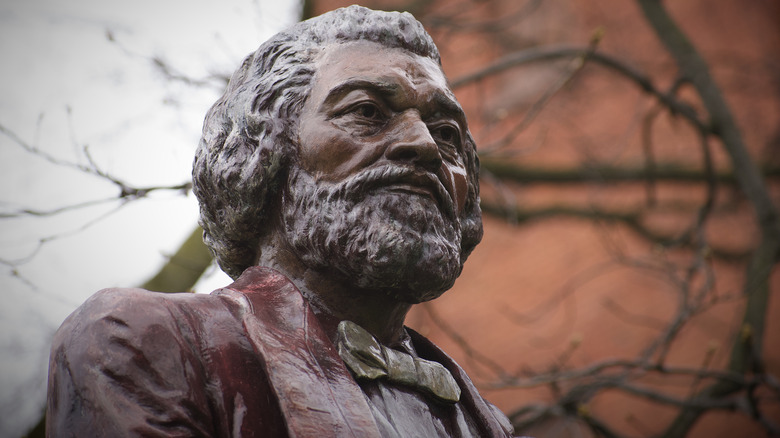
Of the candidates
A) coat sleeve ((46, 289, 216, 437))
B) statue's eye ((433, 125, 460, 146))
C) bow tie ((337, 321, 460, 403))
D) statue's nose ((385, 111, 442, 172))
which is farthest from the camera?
statue's eye ((433, 125, 460, 146))

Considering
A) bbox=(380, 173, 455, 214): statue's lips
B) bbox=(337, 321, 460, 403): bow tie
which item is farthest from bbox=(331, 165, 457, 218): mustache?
bbox=(337, 321, 460, 403): bow tie

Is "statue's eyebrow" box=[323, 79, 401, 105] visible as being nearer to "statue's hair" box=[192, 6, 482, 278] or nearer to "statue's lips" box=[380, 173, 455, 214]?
"statue's hair" box=[192, 6, 482, 278]

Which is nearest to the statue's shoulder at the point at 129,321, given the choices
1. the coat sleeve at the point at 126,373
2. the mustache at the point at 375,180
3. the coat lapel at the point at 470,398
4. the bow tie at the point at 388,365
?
the coat sleeve at the point at 126,373

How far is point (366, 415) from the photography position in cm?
169

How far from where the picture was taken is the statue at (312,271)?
164cm

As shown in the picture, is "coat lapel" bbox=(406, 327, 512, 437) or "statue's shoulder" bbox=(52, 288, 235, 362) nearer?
"statue's shoulder" bbox=(52, 288, 235, 362)

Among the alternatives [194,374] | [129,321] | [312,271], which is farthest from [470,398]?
[129,321]

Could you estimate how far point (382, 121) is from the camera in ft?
6.86

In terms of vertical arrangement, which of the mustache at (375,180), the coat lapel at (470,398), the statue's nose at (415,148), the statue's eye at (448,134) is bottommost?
the coat lapel at (470,398)

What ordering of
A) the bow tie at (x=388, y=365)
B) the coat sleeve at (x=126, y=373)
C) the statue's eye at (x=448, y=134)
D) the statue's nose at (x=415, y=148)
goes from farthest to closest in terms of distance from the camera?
1. the statue's eye at (x=448, y=134)
2. the statue's nose at (x=415, y=148)
3. the bow tie at (x=388, y=365)
4. the coat sleeve at (x=126, y=373)

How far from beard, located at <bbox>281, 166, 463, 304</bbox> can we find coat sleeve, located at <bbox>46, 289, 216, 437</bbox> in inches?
15.1

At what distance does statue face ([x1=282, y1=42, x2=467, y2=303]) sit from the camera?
6.41ft

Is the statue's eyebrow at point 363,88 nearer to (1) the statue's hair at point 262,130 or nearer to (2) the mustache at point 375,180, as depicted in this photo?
(1) the statue's hair at point 262,130

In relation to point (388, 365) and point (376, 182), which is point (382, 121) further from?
point (388, 365)
